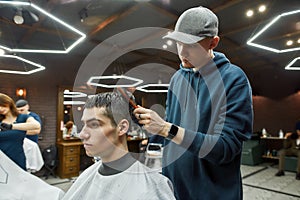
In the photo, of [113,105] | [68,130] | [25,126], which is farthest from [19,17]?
[68,130]

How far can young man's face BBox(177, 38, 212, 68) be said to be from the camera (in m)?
0.84

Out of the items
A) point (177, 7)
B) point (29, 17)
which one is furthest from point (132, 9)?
point (29, 17)

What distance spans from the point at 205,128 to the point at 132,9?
2824mm

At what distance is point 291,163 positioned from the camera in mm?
5816

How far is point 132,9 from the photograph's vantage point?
10.5ft

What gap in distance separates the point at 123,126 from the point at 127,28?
3.24 m

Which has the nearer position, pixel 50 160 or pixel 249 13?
pixel 249 13

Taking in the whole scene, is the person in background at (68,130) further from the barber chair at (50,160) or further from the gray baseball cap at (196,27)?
the gray baseball cap at (196,27)

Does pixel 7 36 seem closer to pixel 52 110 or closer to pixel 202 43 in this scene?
pixel 52 110

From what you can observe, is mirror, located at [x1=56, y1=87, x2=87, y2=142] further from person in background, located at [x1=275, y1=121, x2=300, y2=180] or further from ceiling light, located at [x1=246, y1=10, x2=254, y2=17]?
person in background, located at [x1=275, y1=121, x2=300, y2=180]

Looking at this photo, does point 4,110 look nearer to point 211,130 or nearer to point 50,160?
point 211,130

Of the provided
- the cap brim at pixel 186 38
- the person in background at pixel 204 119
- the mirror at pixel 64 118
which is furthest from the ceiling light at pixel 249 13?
the mirror at pixel 64 118

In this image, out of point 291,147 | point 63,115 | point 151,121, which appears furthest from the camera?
point 291,147

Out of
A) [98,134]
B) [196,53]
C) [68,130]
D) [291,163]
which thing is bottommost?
[291,163]
